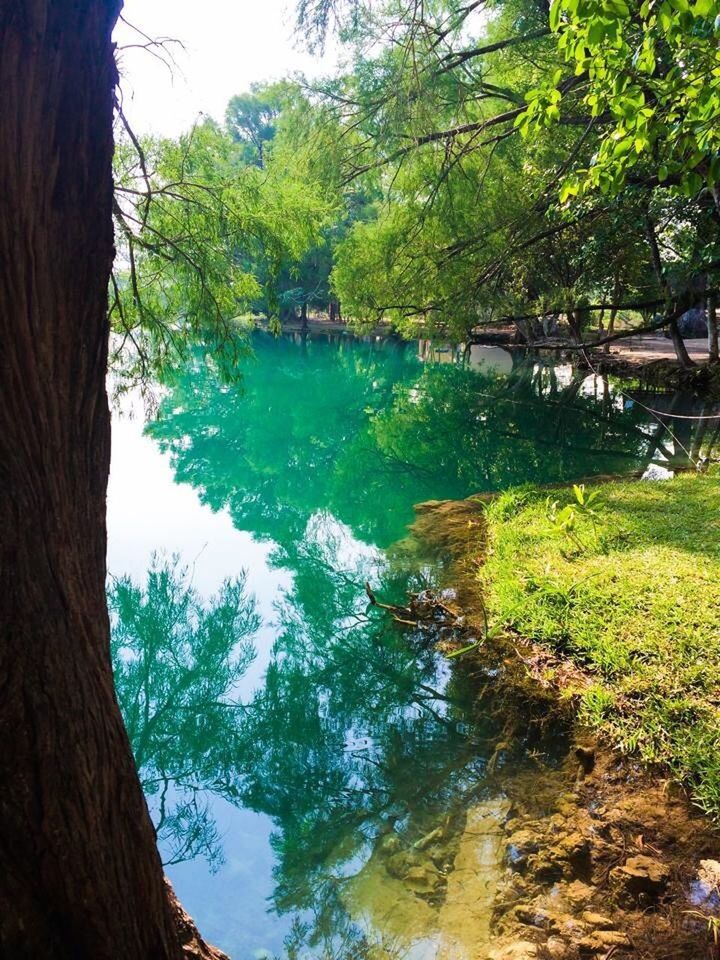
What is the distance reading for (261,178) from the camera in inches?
194

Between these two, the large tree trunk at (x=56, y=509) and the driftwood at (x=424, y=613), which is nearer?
the large tree trunk at (x=56, y=509)

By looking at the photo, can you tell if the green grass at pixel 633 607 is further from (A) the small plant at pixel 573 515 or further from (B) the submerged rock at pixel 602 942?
(B) the submerged rock at pixel 602 942

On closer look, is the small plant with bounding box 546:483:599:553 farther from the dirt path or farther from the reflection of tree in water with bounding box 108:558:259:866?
the dirt path

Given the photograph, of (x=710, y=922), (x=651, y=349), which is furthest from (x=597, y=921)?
(x=651, y=349)

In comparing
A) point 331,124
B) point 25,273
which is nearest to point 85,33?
point 25,273

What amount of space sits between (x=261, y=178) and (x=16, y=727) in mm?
4706

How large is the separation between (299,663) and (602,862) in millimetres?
2589

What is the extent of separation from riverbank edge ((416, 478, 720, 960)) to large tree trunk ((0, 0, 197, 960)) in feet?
4.89

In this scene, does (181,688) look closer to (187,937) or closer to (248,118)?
(187,937)

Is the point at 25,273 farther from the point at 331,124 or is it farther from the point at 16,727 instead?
the point at 331,124

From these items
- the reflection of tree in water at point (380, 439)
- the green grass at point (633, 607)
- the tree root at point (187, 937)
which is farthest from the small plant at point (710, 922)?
the reflection of tree in water at point (380, 439)

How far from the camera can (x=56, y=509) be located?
4.10 ft

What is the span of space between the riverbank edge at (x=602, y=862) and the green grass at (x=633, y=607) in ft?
0.36

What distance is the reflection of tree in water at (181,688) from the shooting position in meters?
3.26
